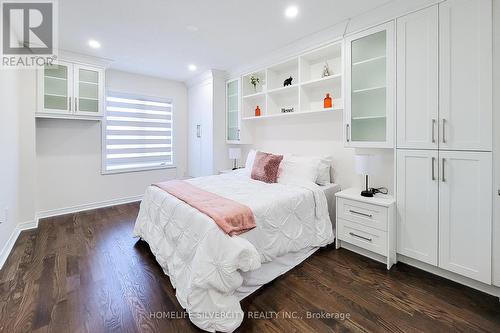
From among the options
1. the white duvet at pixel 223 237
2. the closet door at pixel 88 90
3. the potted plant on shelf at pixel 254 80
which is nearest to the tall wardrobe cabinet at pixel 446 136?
the white duvet at pixel 223 237

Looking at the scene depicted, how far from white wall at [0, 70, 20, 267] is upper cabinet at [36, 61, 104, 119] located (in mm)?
327

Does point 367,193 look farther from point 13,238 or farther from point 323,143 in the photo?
point 13,238

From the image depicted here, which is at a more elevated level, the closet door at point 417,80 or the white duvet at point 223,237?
the closet door at point 417,80

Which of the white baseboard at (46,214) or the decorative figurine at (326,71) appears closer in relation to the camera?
the white baseboard at (46,214)

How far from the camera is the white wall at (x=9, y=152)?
8.20 ft

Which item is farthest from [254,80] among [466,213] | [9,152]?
[9,152]

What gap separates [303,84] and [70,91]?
362cm

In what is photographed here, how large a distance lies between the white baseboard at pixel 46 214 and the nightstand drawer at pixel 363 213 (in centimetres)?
362

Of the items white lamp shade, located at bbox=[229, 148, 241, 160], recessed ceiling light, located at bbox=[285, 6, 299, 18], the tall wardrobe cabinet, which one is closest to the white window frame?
white lamp shade, located at bbox=[229, 148, 241, 160]

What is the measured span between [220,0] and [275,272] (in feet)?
8.87

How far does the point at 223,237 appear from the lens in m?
1.70

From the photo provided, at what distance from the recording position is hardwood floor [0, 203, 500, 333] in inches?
63.4

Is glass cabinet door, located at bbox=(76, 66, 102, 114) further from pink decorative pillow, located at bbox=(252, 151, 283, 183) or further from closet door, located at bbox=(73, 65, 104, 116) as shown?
pink decorative pillow, located at bbox=(252, 151, 283, 183)

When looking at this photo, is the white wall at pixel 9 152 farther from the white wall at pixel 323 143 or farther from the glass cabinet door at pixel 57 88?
the white wall at pixel 323 143
